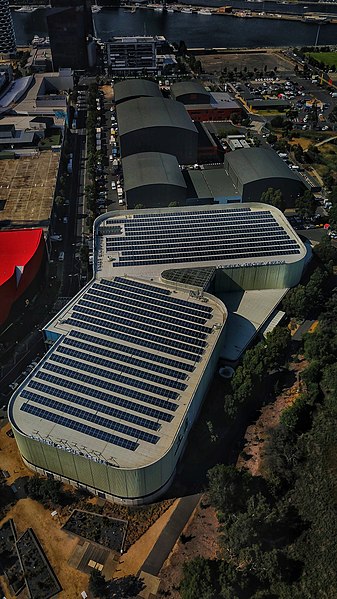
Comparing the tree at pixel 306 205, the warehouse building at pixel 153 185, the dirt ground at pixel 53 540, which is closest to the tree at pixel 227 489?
the dirt ground at pixel 53 540

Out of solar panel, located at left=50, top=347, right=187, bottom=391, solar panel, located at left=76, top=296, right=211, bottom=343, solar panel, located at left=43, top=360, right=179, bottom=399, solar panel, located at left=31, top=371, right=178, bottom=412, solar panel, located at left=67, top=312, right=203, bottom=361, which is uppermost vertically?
solar panel, located at left=76, top=296, right=211, bottom=343

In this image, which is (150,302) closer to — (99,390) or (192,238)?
(99,390)

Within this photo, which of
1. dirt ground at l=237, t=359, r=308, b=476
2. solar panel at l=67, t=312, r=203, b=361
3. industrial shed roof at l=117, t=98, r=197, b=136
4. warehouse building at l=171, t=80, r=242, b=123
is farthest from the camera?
warehouse building at l=171, t=80, r=242, b=123

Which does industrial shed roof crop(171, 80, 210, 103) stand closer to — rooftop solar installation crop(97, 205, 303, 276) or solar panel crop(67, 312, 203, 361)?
rooftop solar installation crop(97, 205, 303, 276)

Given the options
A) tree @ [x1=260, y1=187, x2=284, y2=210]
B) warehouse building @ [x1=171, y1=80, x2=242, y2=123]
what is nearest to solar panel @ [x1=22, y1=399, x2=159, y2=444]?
tree @ [x1=260, y1=187, x2=284, y2=210]

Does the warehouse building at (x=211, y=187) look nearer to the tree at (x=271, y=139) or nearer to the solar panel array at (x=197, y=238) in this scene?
the solar panel array at (x=197, y=238)

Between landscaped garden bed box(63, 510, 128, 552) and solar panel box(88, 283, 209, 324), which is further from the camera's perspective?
solar panel box(88, 283, 209, 324)

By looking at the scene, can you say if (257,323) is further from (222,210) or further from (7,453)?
(7,453)

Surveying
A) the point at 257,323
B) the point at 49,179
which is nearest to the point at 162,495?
the point at 257,323
